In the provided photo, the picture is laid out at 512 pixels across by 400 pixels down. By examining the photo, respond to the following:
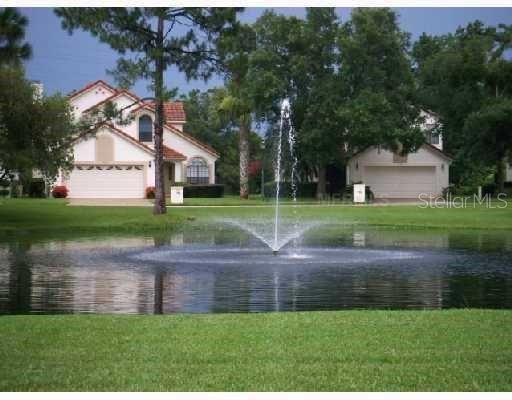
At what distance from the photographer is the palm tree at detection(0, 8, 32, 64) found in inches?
782

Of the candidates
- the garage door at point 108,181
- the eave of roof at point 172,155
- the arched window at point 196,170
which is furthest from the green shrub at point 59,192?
the arched window at point 196,170

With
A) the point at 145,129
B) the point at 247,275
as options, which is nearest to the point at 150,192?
the point at 145,129

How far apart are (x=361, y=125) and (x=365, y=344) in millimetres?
33906

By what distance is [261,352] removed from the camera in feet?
24.4

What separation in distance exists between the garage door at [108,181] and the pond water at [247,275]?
69.1 ft

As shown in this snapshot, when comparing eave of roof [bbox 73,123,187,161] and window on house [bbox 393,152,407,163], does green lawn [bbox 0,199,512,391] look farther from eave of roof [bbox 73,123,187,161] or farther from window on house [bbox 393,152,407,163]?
window on house [bbox 393,152,407,163]

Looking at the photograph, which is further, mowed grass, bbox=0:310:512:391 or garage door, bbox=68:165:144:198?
garage door, bbox=68:165:144:198

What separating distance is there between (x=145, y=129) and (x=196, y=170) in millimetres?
3293

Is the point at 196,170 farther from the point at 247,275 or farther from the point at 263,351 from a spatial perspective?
the point at 263,351

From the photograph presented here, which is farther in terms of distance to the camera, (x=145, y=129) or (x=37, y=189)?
(x=145, y=129)

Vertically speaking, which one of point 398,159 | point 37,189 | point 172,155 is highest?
point 172,155

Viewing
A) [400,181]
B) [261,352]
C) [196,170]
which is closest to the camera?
[261,352]

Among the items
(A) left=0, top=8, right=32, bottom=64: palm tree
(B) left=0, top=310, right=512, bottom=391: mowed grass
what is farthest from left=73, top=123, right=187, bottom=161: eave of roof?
(B) left=0, top=310, right=512, bottom=391: mowed grass

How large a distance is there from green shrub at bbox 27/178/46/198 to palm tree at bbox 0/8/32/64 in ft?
71.1
